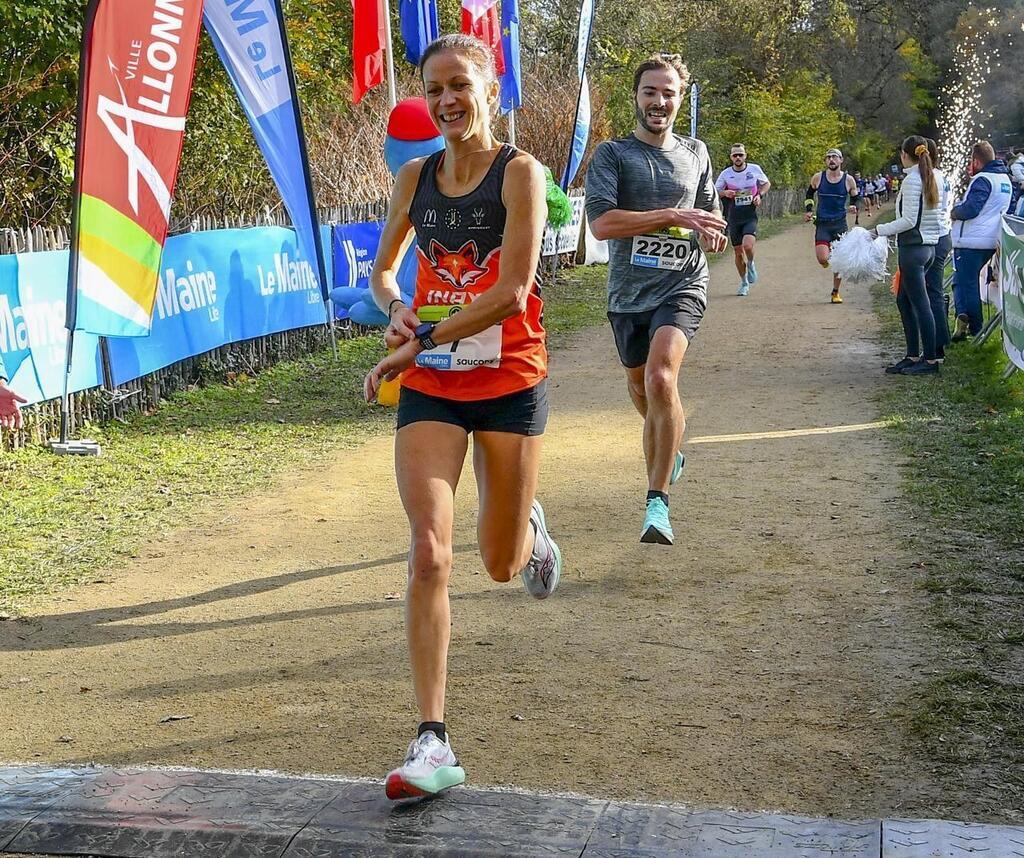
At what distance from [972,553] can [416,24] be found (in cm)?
984

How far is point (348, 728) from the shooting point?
443 cm

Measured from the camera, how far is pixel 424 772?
11.9 ft

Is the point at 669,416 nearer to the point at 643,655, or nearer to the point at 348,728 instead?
the point at 643,655

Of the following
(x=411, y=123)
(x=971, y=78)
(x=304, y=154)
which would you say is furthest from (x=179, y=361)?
(x=971, y=78)

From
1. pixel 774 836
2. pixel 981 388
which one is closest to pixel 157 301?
pixel 981 388

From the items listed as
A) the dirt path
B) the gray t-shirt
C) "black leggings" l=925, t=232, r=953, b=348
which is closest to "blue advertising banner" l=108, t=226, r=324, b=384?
the dirt path

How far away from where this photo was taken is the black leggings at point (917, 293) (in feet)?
39.2

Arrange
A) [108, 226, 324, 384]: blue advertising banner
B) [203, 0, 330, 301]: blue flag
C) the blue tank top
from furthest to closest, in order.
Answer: the blue tank top, [108, 226, 324, 384]: blue advertising banner, [203, 0, 330, 301]: blue flag

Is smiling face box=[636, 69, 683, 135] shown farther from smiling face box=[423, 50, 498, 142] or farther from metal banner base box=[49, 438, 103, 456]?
metal banner base box=[49, 438, 103, 456]

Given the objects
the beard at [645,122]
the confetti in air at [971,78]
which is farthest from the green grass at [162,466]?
the confetti in air at [971,78]

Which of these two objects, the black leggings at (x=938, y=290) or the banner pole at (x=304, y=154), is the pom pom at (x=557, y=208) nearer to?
the banner pole at (x=304, y=154)

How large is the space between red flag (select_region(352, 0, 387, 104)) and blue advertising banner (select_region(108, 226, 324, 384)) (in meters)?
1.77

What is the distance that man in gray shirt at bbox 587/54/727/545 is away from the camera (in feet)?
20.3

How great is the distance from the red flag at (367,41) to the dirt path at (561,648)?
244 inches
